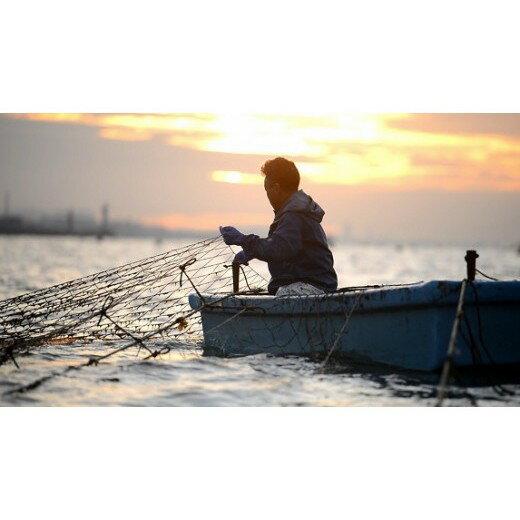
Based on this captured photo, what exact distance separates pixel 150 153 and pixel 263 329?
2727mm

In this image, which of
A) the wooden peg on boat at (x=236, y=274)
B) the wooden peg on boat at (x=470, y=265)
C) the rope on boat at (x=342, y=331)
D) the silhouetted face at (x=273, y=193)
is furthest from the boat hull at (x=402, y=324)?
the wooden peg on boat at (x=236, y=274)

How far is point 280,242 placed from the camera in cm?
792

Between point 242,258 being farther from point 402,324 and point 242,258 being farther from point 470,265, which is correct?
point 470,265

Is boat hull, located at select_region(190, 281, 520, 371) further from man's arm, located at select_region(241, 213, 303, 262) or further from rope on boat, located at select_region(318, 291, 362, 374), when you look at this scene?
man's arm, located at select_region(241, 213, 303, 262)

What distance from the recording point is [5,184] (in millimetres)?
9344

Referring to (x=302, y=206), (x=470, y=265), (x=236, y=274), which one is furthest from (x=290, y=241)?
(x=236, y=274)

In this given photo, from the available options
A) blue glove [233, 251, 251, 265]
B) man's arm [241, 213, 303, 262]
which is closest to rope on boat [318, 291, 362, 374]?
man's arm [241, 213, 303, 262]

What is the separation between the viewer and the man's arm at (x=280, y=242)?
310 inches

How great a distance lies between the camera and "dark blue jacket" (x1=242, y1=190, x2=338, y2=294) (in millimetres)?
7910

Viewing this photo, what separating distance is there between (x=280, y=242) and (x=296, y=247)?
6.9 inches

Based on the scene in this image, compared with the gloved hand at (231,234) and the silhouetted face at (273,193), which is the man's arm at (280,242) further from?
the silhouetted face at (273,193)
